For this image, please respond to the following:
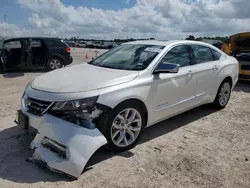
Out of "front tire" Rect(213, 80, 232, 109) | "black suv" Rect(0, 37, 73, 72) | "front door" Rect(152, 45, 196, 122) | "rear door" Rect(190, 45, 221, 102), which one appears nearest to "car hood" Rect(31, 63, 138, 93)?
"front door" Rect(152, 45, 196, 122)

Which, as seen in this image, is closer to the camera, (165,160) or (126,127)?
(165,160)

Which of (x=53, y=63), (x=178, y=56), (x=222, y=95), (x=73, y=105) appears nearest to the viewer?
(x=73, y=105)

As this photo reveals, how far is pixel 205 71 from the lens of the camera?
16.9ft

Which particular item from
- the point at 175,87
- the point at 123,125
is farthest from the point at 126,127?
the point at 175,87

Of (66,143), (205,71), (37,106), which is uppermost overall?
(205,71)

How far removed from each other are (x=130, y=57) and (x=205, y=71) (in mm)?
1597

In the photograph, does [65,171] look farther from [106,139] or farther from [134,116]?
[134,116]

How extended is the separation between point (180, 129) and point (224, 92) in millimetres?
1806

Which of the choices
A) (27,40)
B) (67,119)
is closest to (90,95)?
(67,119)

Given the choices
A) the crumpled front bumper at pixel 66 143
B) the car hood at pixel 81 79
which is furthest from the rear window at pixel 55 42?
the crumpled front bumper at pixel 66 143

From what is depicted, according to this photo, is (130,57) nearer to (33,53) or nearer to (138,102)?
(138,102)

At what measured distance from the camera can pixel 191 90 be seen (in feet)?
15.9

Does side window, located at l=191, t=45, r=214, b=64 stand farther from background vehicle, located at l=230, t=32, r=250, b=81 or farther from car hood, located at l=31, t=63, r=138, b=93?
background vehicle, located at l=230, t=32, r=250, b=81

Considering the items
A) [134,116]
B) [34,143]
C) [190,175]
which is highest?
[134,116]
